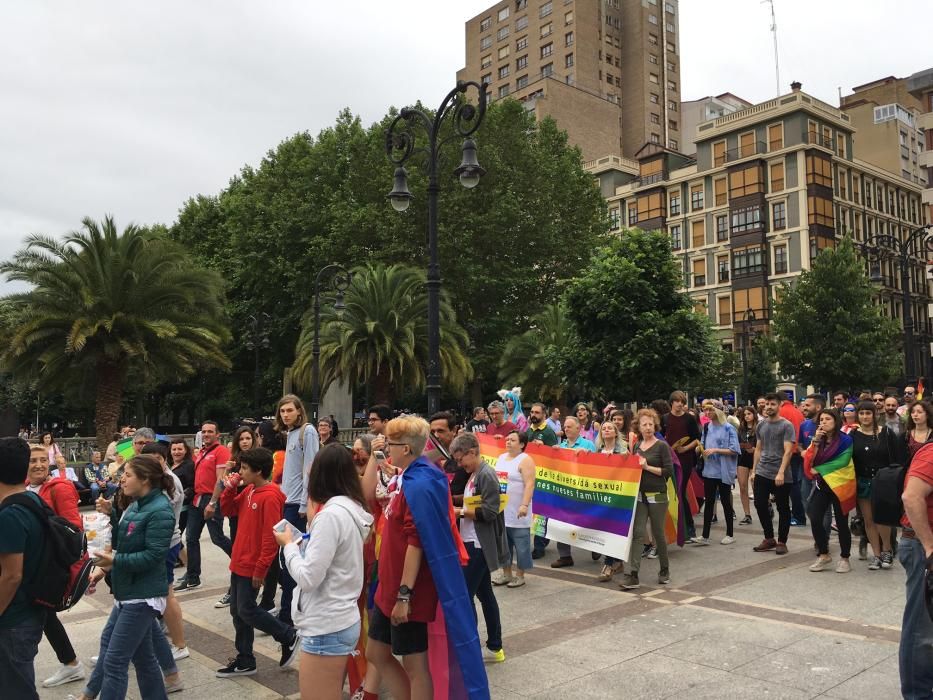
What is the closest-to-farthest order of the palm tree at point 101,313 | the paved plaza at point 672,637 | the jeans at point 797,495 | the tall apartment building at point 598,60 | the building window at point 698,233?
the paved plaza at point 672,637, the jeans at point 797,495, the palm tree at point 101,313, the building window at point 698,233, the tall apartment building at point 598,60

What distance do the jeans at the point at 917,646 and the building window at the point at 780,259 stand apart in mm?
55902

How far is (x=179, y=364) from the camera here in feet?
81.1

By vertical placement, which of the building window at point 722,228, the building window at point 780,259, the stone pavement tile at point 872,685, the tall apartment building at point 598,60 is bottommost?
the stone pavement tile at point 872,685

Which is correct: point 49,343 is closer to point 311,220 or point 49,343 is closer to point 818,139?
point 311,220

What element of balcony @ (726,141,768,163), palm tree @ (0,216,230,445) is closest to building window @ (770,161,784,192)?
balcony @ (726,141,768,163)

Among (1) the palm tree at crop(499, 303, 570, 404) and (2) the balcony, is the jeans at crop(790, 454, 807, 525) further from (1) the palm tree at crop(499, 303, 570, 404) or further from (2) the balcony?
(2) the balcony

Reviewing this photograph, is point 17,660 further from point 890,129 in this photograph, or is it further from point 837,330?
point 890,129

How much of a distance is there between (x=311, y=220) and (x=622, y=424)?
25.9 m

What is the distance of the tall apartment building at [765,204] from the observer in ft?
181

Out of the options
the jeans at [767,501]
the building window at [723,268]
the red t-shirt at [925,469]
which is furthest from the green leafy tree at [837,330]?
the red t-shirt at [925,469]

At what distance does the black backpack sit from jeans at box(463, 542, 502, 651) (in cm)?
281

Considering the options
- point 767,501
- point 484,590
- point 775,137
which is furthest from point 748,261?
point 484,590

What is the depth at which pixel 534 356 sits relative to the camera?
111ft

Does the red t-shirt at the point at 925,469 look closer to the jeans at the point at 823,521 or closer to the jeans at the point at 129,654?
the jeans at the point at 129,654
